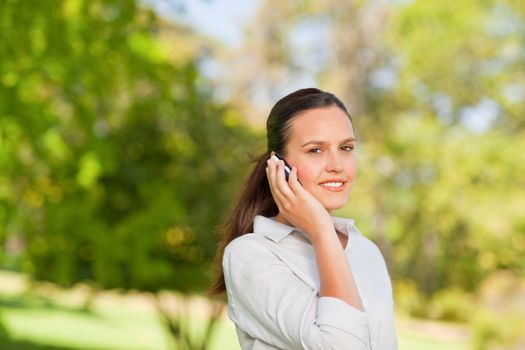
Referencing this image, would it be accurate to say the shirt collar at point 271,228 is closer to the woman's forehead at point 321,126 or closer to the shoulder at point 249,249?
the shoulder at point 249,249

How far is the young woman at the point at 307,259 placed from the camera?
6.66 ft

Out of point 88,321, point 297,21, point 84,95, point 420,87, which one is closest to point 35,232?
point 84,95

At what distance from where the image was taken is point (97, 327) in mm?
25453

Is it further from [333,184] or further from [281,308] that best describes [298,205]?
[281,308]

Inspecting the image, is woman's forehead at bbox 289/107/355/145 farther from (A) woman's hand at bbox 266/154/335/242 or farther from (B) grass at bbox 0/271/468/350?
(B) grass at bbox 0/271/468/350

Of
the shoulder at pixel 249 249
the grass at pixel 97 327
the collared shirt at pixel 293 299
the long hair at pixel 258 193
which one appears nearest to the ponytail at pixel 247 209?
the long hair at pixel 258 193

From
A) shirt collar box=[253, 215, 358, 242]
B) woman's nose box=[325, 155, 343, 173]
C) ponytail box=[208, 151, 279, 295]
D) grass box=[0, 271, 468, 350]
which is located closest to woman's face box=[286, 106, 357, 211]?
woman's nose box=[325, 155, 343, 173]

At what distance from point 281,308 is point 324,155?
15.4 inches

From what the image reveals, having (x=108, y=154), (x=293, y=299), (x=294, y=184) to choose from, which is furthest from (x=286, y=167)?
(x=108, y=154)

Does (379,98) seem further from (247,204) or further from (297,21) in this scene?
(247,204)

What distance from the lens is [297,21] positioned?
132ft

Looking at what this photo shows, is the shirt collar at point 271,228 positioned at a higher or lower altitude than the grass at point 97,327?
lower

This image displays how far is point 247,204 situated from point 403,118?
108 ft

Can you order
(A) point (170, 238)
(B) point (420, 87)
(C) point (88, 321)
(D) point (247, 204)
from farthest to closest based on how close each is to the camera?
1. (B) point (420, 87)
2. (C) point (88, 321)
3. (A) point (170, 238)
4. (D) point (247, 204)
